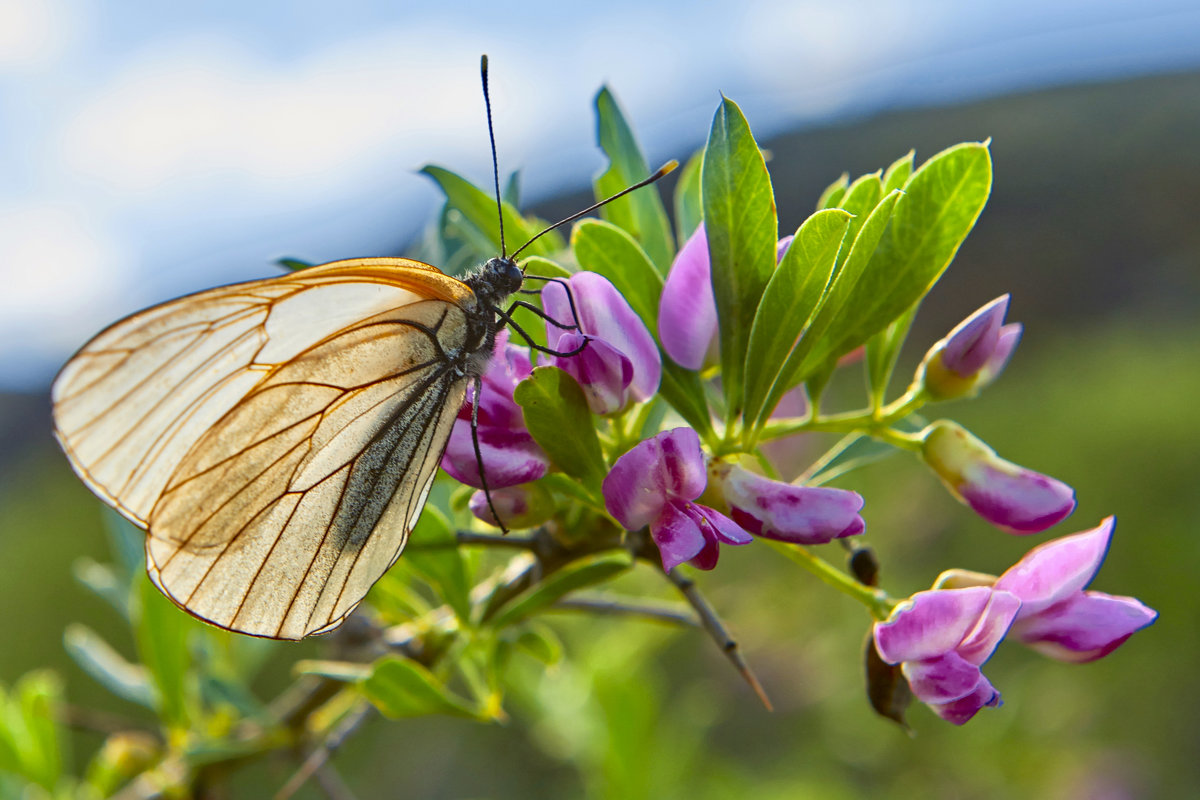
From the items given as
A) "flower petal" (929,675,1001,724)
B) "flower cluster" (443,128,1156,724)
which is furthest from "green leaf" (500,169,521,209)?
"flower petal" (929,675,1001,724)

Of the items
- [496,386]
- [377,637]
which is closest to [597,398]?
[496,386]

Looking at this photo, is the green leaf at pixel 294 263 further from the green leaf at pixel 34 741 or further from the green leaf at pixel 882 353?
the green leaf at pixel 34 741

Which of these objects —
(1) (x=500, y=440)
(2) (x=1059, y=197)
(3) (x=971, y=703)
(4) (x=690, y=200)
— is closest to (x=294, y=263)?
(1) (x=500, y=440)

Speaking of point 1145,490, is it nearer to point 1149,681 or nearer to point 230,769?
point 1149,681

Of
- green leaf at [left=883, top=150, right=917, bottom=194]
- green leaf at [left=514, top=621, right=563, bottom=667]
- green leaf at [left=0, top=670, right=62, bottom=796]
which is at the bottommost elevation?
green leaf at [left=0, top=670, right=62, bottom=796]

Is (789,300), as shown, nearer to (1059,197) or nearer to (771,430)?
(771,430)

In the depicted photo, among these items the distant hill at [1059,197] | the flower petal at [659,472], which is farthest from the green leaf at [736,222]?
the distant hill at [1059,197]

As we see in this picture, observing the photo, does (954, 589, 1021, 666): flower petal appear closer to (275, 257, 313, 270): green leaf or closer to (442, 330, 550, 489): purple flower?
(442, 330, 550, 489): purple flower

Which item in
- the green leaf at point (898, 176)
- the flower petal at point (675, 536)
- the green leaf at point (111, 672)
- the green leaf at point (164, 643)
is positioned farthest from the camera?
the green leaf at point (111, 672)
